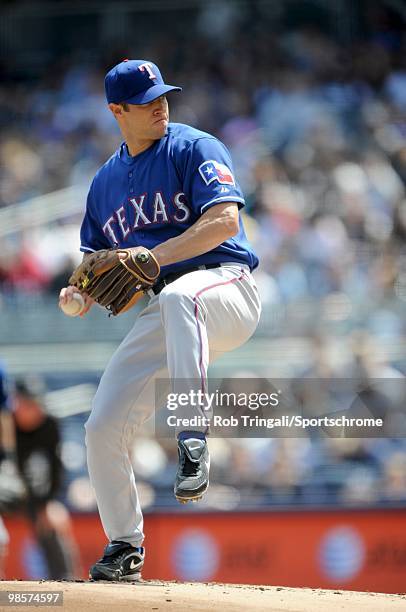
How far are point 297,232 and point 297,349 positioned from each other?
1123 mm

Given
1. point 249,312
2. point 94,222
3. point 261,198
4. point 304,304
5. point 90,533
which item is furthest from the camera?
point 261,198

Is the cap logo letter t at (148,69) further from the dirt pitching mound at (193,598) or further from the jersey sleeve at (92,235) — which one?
the dirt pitching mound at (193,598)

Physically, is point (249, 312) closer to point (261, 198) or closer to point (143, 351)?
point (143, 351)

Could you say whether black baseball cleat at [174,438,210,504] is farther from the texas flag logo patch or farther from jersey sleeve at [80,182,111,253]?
jersey sleeve at [80,182,111,253]

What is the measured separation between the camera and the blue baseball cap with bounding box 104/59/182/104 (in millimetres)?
3814

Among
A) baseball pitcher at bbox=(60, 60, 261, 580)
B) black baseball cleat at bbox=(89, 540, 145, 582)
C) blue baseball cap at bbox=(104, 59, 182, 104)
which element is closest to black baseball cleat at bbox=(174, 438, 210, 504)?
baseball pitcher at bbox=(60, 60, 261, 580)

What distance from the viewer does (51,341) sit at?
A: 8.48 metres

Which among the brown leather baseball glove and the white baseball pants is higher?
the brown leather baseball glove

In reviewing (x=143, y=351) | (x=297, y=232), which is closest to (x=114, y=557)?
(x=143, y=351)

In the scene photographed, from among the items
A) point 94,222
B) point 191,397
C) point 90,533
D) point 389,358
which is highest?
point 94,222

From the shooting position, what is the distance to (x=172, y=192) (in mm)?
3848

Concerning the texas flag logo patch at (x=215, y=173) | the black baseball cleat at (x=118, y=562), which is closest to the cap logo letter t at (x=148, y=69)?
the texas flag logo patch at (x=215, y=173)

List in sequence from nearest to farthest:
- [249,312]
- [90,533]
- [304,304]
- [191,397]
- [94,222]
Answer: [191,397], [249,312], [94,222], [90,533], [304,304]

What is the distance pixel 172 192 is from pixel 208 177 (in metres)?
0.18
